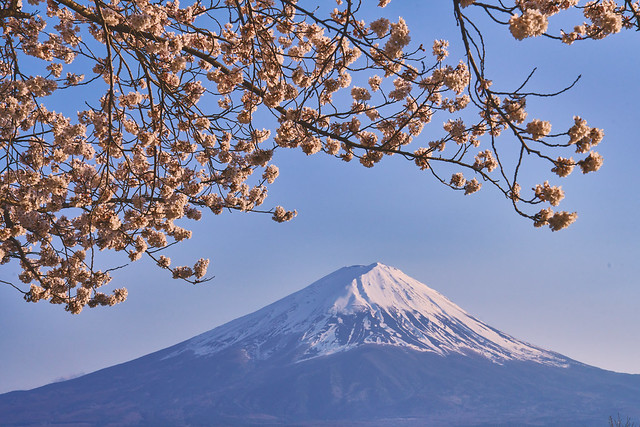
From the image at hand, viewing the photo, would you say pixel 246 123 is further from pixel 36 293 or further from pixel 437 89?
pixel 36 293

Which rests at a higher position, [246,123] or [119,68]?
[119,68]

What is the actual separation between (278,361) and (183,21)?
199772 mm

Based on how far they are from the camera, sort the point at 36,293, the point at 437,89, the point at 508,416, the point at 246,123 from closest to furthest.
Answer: the point at 437,89, the point at 246,123, the point at 36,293, the point at 508,416

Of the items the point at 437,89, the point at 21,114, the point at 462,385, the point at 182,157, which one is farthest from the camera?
the point at 462,385

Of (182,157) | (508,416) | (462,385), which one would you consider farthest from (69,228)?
(462,385)

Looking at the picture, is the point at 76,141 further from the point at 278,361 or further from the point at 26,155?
the point at 278,361

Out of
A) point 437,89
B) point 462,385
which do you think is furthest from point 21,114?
point 462,385

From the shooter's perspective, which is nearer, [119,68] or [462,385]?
[119,68]

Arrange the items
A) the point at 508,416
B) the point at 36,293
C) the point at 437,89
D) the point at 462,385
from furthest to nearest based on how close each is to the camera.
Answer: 1. the point at 462,385
2. the point at 508,416
3. the point at 36,293
4. the point at 437,89

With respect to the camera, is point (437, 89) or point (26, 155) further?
point (26, 155)

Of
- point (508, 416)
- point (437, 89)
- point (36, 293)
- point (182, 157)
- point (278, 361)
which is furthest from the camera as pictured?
point (278, 361)

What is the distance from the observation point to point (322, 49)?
5.04m

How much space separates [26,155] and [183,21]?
6.85 feet

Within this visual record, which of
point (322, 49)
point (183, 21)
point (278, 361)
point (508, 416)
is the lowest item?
point (508, 416)
